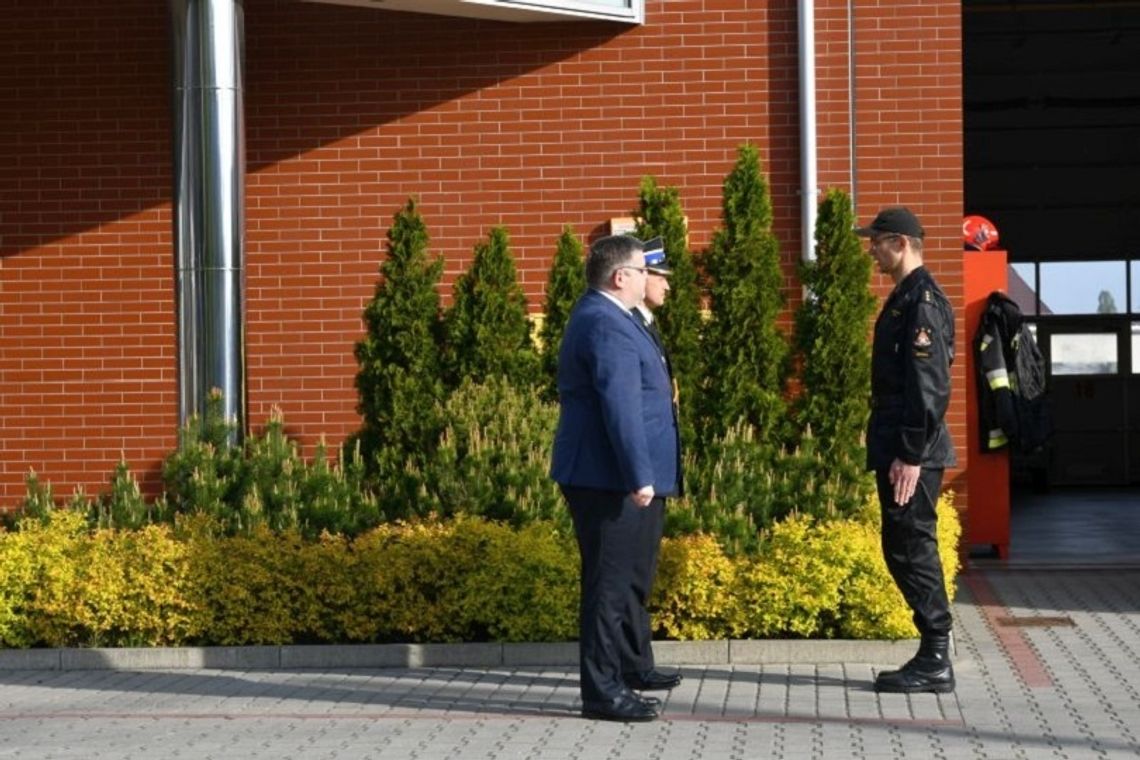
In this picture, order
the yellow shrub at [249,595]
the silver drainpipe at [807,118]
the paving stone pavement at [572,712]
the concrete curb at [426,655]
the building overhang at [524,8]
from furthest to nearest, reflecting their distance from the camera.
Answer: the silver drainpipe at [807,118], the building overhang at [524,8], the yellow shrub at [249,595], the concrete curb at [426,655], the paving stone pavement at [572,712]

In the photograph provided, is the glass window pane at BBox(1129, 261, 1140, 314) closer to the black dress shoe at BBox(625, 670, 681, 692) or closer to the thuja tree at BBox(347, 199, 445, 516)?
the thuja tree at BBox(347, 199, 445, 516)

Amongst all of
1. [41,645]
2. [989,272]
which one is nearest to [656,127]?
[989,272]

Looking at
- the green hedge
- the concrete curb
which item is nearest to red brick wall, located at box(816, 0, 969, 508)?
the green hedge

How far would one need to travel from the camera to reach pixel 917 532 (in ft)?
31.2

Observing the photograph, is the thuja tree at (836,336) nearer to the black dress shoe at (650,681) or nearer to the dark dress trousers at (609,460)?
the black dress shoe at (650,681)

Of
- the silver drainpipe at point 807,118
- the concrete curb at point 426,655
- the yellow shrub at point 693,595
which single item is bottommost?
the concrete curb at point 426,655

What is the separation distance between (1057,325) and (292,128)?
14314 mm

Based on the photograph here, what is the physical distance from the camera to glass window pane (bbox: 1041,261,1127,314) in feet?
88.7

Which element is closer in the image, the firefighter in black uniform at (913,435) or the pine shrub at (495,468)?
the firefighter in black uniform at (913,435)

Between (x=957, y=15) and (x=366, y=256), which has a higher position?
(x=957, y=15)

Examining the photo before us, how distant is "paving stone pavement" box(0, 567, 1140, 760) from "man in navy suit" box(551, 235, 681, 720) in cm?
25

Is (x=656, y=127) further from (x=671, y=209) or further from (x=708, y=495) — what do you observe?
(x=708, y=495)

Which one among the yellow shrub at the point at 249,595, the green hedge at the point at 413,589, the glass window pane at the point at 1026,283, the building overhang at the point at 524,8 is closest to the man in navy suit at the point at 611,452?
the green hedge at the point at 413,589

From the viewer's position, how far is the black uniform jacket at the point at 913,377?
30.7ft
